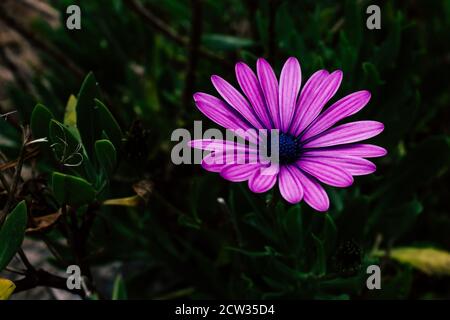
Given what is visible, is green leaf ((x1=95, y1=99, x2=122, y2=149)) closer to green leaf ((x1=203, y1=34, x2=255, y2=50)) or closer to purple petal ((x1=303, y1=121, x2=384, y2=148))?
purple petal ((x1=303, y1=121, x2=384, y2=148))

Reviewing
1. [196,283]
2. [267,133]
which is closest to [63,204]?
[267,133]

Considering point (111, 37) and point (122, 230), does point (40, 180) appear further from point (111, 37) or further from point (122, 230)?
point (111, 37)

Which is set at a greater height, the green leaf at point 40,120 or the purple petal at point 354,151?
the green leaf at point 40,120

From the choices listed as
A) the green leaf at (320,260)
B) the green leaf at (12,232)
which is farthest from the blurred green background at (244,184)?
the green leaf at (12,232)

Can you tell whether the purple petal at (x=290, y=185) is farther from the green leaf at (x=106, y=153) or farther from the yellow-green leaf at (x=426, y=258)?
the yellow-green leaf at (x=426, y=258)

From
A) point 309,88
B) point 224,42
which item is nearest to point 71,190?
point 309,88

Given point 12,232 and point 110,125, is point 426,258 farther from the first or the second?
point 12,232

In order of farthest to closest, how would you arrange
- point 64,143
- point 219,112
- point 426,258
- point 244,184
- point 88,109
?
point 426,258, point 244,184, point 88,109, point 64,143, point 219,112
